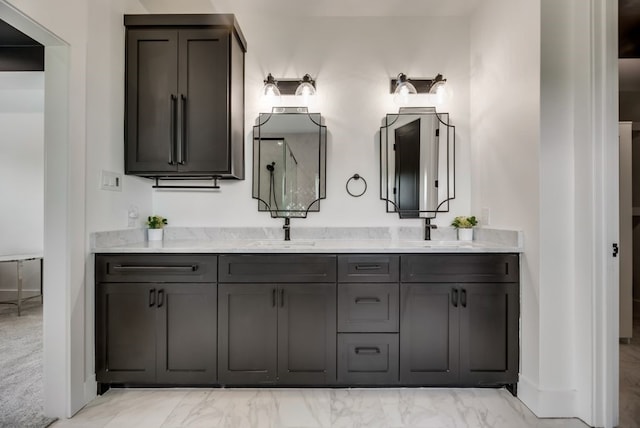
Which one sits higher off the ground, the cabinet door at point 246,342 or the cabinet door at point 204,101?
the cabinet door at point 204,101

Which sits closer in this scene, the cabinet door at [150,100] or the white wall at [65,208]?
the white wall at [65,208]

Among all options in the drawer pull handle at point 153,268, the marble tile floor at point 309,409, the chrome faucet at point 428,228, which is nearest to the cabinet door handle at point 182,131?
the drawer pull handle at point 153,268

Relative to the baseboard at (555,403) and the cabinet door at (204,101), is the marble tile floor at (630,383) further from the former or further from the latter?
the cabinet door at (204,101)

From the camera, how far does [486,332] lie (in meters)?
2.09

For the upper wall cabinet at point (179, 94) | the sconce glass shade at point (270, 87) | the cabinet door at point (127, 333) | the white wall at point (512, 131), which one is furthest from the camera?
the sconce glass shade at point (270, 87)

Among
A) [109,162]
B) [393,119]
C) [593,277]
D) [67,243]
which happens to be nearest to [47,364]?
[67,243]

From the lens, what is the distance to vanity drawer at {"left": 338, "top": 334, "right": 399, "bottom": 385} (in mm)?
2096

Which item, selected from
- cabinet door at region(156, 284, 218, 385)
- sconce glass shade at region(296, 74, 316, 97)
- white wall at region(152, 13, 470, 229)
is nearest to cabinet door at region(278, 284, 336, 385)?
cabinet door at region(156, 284, 218, 385)

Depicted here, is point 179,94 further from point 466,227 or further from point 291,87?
point 466,227

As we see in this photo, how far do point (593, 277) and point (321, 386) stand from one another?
1663mm

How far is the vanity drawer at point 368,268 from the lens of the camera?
2105mm

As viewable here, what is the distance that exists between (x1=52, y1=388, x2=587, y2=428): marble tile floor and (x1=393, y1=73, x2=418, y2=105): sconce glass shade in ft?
6.96

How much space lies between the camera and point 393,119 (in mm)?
2717

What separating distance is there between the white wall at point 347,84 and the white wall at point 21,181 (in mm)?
3015
